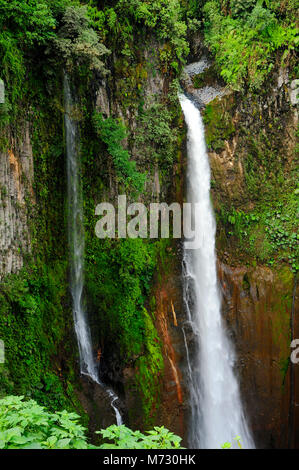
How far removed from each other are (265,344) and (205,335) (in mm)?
1816

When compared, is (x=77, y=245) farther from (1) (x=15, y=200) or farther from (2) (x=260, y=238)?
(2) (x=260, y=238)

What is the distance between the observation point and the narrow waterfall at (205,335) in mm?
8188

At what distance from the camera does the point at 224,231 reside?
955cm

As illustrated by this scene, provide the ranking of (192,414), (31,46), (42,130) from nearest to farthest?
(31,46), (42,130), (192,414)

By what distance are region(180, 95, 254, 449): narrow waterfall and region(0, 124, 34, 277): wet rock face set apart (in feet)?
15.4

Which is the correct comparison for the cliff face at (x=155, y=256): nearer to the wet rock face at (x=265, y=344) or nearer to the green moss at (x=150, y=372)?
the green moss at (x=150, y=372)

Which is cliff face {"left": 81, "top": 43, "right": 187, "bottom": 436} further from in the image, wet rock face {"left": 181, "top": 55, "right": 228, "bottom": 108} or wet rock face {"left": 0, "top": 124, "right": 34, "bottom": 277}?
wet rock face {"left": 0, "top": 124, "right": 34, "bottom": 277}

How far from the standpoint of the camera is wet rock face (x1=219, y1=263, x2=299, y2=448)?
344 inches

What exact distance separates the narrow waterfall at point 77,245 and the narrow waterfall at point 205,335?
8.36 ft

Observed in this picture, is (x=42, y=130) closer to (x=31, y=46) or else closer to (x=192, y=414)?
(x=31, y=46)

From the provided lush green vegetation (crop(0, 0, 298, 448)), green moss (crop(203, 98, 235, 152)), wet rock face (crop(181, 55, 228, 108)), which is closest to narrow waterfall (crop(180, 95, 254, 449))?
green moss (crop(203, 98, 235, 152))

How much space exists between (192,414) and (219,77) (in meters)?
9.89

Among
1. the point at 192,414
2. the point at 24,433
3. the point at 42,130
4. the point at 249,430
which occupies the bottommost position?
the point at 249,430
